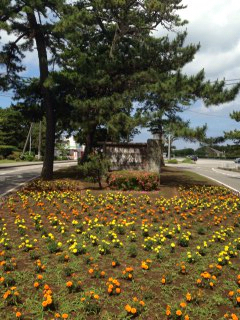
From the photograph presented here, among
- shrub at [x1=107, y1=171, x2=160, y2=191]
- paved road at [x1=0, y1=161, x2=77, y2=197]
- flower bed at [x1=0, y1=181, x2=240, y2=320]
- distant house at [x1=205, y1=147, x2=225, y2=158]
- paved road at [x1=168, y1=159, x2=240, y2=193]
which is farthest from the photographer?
distant house at [x1=205, y1=147, x2=225, y2=158]

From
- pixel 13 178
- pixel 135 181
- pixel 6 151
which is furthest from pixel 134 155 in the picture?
pixel 6 151

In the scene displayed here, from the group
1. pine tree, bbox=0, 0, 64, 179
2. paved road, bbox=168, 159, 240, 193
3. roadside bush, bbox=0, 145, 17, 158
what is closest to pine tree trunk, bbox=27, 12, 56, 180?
pine tree, bbox=0, 0, 64, 179

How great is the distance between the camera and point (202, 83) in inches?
570

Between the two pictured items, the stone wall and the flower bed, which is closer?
the flower bed

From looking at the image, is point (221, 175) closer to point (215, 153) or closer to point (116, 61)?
point (116, 61)

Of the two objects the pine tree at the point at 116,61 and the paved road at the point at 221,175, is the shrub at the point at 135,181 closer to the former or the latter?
the pine tree at the point at 116,61

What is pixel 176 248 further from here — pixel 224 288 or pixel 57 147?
pixel 57 147

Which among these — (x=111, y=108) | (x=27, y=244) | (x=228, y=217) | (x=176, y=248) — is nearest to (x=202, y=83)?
(x=111, y=108)

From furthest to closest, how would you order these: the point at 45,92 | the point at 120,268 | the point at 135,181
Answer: the point at 45,92 < the point at 135,181 < the point at 120,268

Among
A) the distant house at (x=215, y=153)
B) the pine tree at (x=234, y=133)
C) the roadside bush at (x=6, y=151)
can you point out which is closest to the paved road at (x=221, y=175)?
the pine tree at (x=234, y=133)

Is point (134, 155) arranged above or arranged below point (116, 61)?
below

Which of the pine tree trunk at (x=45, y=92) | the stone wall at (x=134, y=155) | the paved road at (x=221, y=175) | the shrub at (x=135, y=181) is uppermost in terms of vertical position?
the pine tree trunk at (x=45, y=92)

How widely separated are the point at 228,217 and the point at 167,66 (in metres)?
9.85

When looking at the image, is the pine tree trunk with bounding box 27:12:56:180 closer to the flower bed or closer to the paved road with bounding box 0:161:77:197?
the paved road with bounding box 0:161:77:197
